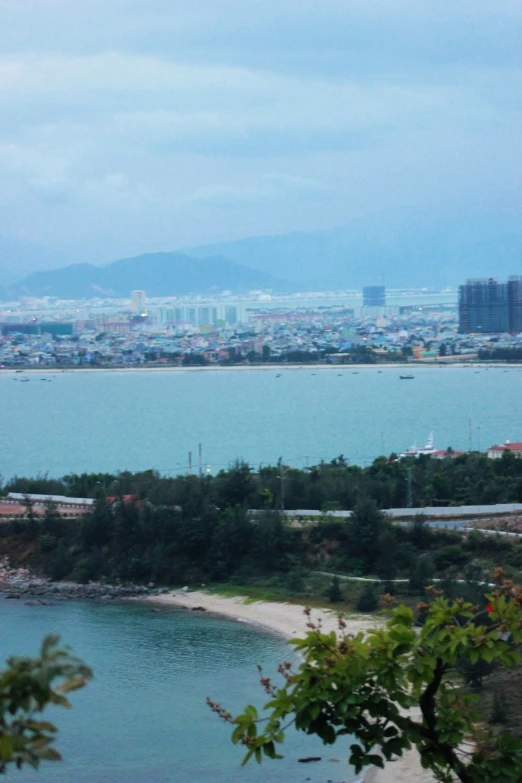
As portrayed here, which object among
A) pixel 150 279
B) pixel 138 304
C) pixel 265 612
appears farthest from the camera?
pixel 150 279

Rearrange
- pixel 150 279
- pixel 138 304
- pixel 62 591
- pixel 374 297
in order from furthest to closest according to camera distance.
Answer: pixel 150 279
pixel 374 297
pixel 138 304
pixel 62 591

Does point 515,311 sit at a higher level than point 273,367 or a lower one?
higher

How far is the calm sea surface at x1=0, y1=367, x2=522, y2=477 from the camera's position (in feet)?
77.3

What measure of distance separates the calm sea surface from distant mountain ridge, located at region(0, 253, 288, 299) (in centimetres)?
9048

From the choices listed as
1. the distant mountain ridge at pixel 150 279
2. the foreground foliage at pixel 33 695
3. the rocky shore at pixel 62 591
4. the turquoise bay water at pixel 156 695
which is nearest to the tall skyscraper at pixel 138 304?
the distant mountain ridge at pixel 150 279

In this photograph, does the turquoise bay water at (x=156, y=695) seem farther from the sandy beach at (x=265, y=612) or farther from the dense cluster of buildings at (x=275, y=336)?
the dense cluster of buildings at (x=275, y=336)

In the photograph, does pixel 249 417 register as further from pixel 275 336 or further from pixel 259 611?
pixel 275 336

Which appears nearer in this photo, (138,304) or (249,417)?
(249,417)

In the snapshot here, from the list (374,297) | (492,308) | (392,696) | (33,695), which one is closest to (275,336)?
(492,308)

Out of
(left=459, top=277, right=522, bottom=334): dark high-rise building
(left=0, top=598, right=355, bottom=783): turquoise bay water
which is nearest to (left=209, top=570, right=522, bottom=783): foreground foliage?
(left=0, top=598, right=355, bottom=783): turquoise bay water

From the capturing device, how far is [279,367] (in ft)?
165

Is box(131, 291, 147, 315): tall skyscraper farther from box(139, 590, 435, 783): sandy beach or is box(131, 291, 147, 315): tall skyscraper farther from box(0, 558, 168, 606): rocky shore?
box(139, 590, 435, 783): sandy beach

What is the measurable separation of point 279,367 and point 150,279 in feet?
310

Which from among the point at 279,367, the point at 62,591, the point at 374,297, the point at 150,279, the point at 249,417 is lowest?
the point at 62,591
